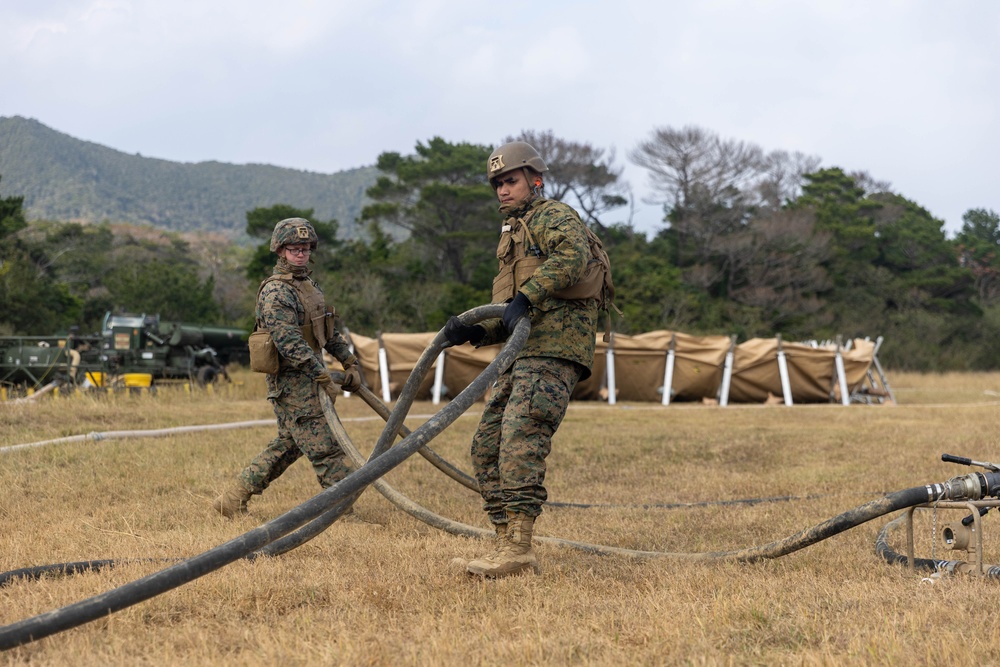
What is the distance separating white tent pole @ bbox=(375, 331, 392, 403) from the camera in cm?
1650

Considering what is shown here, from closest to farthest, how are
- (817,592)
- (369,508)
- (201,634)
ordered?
(201,634)
(817,592)
(369,508)

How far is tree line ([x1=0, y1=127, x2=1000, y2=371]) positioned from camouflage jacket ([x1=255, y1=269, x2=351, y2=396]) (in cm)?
2468

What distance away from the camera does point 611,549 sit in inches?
188

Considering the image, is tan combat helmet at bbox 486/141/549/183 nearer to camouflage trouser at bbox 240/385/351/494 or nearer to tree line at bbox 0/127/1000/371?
camouflage trouser at bbox 240/385/351/494

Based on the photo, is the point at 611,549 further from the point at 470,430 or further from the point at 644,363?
the point at 644,363

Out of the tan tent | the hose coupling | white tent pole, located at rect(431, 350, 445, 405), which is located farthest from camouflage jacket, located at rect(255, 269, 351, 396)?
the tan tent

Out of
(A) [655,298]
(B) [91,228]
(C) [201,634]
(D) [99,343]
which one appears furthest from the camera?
(B) [91,228]

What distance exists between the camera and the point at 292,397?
18.9ft

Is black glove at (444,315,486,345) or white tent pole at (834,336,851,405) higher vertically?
black glove at (444,315,486,345)

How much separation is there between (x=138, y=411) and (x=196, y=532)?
6369 millimetres

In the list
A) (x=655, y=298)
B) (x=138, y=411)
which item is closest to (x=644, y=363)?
(x=138, y=411)

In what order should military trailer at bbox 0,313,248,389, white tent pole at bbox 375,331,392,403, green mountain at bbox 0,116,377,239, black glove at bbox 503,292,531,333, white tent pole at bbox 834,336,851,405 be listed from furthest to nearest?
green mountain at bbox 0,116,377,239 < military trailer at bbox 0,313,248,389 < white tent pole at bbox 834,336,851,405 < white tent pole at bbox 375,331,392,403 < black glove at bbox 503,292,531,333

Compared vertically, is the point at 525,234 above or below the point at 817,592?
above

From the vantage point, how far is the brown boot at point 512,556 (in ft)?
13.4
